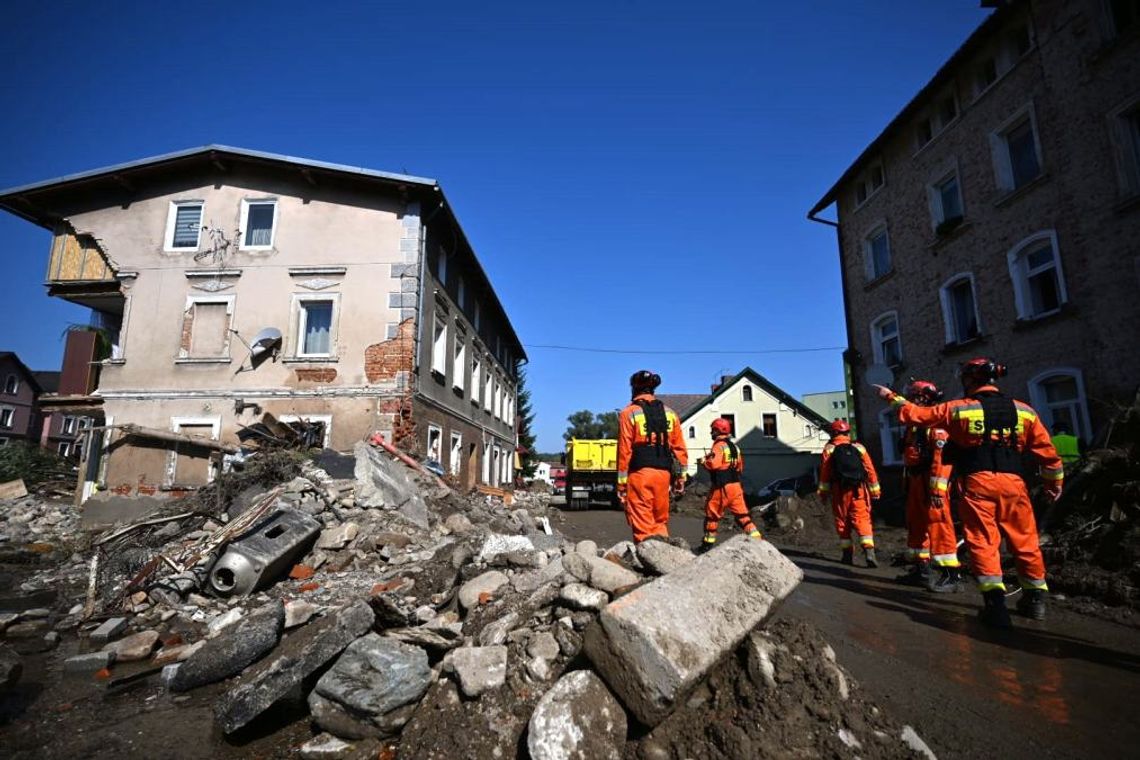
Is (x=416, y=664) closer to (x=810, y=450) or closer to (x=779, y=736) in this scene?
(x=779, y=736)

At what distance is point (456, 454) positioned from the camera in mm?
16094

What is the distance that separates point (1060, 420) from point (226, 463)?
16.6m

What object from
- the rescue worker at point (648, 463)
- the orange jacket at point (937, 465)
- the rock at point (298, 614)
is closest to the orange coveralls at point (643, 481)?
the rescue worker at point (648, 463)

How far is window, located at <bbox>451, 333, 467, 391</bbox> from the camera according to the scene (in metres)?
16.4

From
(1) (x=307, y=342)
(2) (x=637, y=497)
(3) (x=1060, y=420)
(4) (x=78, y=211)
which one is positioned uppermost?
(4) (x=78, y=211)

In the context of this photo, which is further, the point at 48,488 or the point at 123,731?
the point at 48,488

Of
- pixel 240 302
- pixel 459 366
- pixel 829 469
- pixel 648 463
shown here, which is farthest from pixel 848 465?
pixel 240 302

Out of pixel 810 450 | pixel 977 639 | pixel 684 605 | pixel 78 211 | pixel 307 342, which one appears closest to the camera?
pixel 684 605

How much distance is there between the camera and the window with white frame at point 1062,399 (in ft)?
33.3

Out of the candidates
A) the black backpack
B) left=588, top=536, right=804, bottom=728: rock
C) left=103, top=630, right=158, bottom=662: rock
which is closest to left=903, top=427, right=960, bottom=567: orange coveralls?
the black backpack

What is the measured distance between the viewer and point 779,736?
7.48 feet

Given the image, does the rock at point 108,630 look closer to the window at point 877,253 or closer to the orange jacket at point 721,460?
the orange jacket at point 721,460

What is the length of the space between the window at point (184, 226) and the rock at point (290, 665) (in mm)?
13836

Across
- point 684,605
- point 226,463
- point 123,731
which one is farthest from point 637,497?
point 226,463
